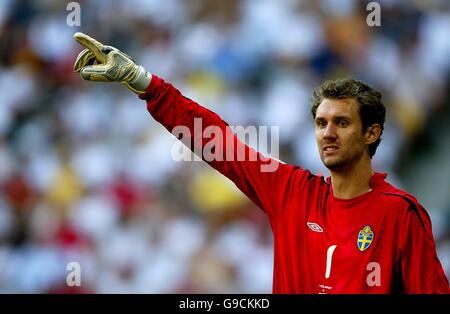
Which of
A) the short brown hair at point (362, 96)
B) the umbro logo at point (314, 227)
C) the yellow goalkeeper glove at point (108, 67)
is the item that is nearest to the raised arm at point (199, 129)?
the yellow goalkeeper glove at point (108, 67)

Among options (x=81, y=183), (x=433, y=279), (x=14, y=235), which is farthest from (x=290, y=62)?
(x=433, y=279)

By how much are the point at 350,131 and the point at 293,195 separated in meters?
0.40

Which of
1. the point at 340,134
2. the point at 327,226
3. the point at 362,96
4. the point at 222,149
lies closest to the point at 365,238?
the point at 327,226

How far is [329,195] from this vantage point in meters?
4.06

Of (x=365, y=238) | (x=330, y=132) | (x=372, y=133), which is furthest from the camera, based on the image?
(x=372, y=133)

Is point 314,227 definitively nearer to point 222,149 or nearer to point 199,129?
point 222,149

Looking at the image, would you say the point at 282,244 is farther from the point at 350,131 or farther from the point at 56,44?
the point at 56,44

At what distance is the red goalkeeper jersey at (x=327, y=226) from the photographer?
145 inches

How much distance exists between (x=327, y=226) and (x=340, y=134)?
40cm

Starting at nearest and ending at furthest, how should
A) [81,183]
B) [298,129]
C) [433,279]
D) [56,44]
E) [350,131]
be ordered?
[433,279] → [350,131] → [298,129] → [81,183] → [56,44]

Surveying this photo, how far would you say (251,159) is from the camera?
4.12 meters

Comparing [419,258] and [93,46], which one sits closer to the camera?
[419,258]

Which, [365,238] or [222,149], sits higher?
[222,149]

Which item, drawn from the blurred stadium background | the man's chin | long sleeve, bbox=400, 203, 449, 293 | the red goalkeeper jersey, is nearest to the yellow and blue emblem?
the red goalkeeper jersey
